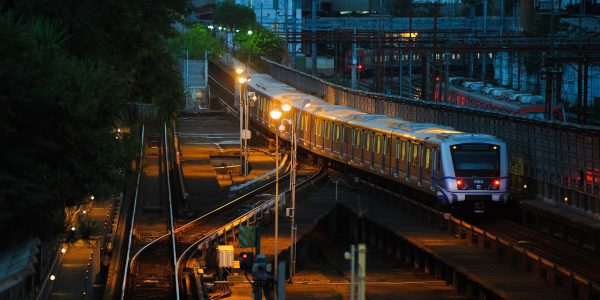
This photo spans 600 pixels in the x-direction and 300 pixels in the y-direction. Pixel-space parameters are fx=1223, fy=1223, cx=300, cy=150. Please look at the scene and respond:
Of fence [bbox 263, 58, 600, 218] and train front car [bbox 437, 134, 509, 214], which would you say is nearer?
fence [bbox 263, 58, 600, 218]

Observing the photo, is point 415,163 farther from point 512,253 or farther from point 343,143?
point 512,253

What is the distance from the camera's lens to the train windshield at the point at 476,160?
1318 inches

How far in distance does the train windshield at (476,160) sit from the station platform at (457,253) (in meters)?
1.85

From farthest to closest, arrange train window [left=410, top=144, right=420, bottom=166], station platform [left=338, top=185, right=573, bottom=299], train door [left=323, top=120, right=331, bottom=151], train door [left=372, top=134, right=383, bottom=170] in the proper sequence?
train door [left=323, top=120, right=331, bottom=151]
train door [left=372, top=134, right=383, bottom=170]
train window [left=410, top=144, right=420, bottom=166]
station platform [left=338, top=185, right=573, bottom=299]

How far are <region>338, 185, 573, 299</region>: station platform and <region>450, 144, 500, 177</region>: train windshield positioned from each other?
1850 millimetres

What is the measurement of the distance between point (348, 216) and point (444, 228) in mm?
6526

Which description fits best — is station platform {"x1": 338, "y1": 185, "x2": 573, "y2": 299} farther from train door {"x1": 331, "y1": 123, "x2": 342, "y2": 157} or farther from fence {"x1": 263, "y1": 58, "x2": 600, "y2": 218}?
train door {"x1": 331, "y1": 123, "x2": 342, "y2": 157}

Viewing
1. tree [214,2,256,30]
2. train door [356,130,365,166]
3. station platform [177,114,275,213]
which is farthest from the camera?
tree [214,2,256,30]

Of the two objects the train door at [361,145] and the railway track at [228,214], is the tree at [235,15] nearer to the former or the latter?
the railway track at [228,214]

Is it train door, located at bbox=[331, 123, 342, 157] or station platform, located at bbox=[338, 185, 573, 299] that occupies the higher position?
train door, located at bbox=[331, 123, 342, 157]

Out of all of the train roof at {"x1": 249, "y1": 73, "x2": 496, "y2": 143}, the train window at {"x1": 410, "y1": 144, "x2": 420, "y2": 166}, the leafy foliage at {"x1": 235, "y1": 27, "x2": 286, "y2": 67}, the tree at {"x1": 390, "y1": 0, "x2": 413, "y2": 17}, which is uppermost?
the tree at {"x1": 390, "y1": 0, "x2": 413, "y2": 17}

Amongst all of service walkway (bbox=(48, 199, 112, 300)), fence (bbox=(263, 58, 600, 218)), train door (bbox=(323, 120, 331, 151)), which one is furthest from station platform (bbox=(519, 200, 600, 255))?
train door (bbox=(323, 120, 331, 151))

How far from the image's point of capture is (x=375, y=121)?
4291cm

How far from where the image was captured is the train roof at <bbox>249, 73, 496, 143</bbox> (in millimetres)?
34647
